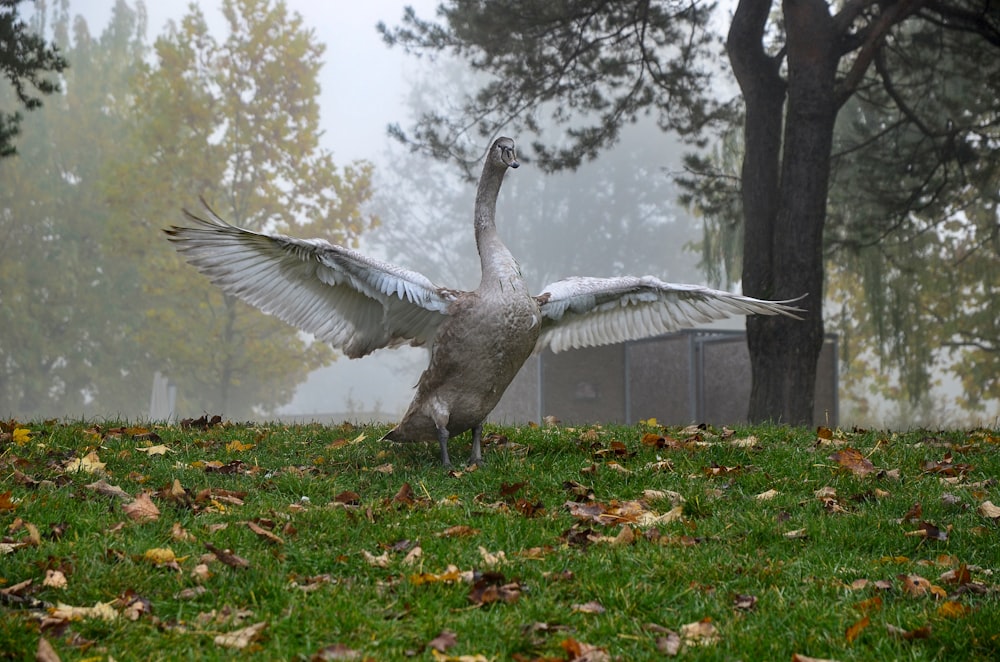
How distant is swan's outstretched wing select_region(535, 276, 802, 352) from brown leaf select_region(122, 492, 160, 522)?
3109mm

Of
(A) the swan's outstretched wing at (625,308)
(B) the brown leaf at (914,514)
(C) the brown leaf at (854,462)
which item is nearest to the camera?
(B) the brown leaf at (914,514)

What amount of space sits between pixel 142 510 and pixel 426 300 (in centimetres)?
239

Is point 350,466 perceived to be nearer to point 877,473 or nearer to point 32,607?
point 32,607

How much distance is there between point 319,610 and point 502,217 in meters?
38.1

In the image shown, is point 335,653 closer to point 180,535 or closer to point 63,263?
point 180,535

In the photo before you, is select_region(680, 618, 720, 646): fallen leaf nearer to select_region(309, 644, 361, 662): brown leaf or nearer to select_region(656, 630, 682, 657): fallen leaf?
select_region(656, 630, 682, 657): fallen leaf

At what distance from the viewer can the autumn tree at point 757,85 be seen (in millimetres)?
10758

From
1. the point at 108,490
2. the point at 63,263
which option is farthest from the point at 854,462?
the point at 63,263

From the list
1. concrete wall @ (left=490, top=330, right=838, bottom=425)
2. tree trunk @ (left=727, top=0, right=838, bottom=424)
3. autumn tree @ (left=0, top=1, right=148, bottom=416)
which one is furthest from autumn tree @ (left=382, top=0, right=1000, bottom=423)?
autumn tree @ (left=0, top=1, right=148, bottom=416)

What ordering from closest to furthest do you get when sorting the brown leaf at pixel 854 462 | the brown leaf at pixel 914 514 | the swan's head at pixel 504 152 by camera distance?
the brown leaf at pixel 914 514 < the brown leaf at pixel 854 462 < the swan's head at pixel 504 152

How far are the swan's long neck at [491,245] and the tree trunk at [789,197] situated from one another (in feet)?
16.8

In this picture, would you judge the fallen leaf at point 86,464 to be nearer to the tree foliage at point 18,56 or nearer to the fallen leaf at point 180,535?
the fallen leaf at point 180,535

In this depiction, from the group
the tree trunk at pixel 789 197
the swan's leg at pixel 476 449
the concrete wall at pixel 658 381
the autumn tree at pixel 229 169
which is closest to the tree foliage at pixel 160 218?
the autumn tree at pixel 229 169

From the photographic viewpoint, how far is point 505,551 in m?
4.37
